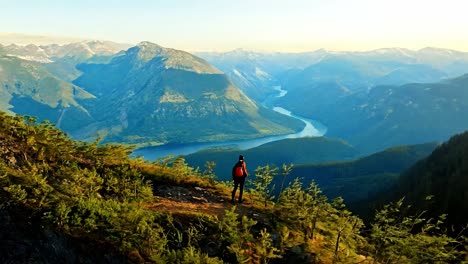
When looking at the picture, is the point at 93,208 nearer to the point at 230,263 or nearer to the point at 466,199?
the point at 230,263

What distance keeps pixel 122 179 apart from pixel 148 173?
12.4 feet

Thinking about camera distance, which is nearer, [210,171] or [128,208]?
[128,208]

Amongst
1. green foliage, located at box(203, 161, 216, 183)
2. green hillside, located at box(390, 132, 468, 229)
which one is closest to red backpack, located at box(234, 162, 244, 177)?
green foliage, located at box(203, 161, 216, 183)

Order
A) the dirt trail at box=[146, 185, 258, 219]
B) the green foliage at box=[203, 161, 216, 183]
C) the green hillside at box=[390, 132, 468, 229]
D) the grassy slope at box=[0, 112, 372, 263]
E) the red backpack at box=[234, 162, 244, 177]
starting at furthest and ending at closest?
the green hillside at box=[390, 132, 468, 229]
the green foliage at box=[203, 161, 216, 183]
the red backpack at box=[234, 162, 244, 177]
the dirt trail at box=[146, 185, 258, 219]
the grassy slope at box=[0, 112, 372, 263]

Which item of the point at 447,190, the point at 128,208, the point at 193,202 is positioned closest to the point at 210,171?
the point at 193,202

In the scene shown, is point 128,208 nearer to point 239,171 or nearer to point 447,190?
point 239,171

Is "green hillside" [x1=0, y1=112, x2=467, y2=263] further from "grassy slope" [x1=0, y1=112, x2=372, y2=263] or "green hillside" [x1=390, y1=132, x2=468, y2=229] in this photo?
"green hillside" [x1=390, y1=132, x2=468, y2=229]

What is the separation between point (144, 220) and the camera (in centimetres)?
2033

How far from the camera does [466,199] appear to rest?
135 m

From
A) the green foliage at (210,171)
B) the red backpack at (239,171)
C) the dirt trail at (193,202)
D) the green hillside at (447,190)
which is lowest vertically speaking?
the green hillside at (447,190)

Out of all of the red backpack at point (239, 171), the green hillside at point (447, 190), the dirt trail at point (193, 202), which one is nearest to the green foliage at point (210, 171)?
the dirt trail at point (193, 202)

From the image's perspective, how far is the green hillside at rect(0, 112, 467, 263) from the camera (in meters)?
19.1

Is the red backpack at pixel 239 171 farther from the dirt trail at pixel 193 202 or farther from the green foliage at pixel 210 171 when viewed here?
the green foliage at pixel 210 171

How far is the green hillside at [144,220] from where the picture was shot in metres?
19.1
